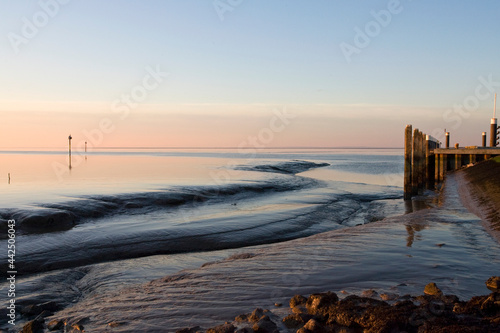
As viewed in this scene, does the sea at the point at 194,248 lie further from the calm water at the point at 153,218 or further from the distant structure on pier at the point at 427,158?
the distant structure on pier at the point at 427,158

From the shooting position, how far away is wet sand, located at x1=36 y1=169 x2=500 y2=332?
4.50 m

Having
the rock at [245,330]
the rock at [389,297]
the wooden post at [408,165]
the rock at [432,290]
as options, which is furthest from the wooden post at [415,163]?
the rock at [245,330]

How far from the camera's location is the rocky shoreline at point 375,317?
3514 mm

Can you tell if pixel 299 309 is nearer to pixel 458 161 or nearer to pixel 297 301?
pixel 297 301

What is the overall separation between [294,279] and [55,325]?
118 inches

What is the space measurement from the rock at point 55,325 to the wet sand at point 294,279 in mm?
91

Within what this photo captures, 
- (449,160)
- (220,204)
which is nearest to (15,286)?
(220,204)

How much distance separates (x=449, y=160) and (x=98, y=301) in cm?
2955

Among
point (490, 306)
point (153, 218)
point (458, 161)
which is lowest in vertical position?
point (153, 218)

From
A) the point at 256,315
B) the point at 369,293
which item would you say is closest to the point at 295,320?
the point at 256,315

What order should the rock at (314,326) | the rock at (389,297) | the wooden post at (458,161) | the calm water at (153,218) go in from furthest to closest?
the wooden post at (458,161) < the calm water at (153,218) < the rock at (389,297) < the rock at (314,326)

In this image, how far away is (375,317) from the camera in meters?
3.67

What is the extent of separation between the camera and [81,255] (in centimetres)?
866

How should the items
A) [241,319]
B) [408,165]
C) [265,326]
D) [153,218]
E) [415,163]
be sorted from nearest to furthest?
[265,326], [241,319], [153,218], [408,165], [415,163]
